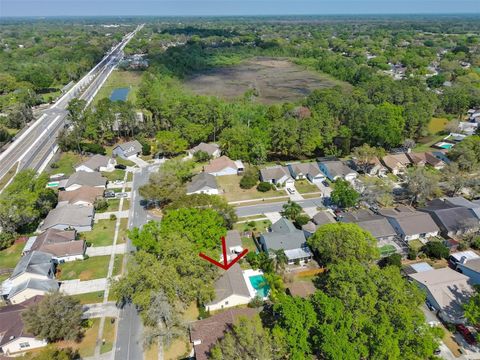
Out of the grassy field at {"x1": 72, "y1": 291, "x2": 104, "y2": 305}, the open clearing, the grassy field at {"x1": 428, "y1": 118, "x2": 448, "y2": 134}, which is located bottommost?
the open clearing

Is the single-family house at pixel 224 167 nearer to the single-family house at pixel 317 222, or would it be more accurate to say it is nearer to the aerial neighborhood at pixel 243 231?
the aerial neighborhood at pixel 243 231

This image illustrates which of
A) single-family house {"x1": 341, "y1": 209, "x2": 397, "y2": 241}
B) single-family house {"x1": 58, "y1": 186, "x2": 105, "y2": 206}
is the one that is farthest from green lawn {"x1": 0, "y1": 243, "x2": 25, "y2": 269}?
single-family house {"x1": 341, "y1": 209, "x2": 397, "y2": 241}

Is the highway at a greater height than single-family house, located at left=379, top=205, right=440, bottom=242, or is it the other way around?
single-family house, located at left=379, top=205, right=440, bottom=242

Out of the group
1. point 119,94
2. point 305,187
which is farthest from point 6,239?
point 119,94

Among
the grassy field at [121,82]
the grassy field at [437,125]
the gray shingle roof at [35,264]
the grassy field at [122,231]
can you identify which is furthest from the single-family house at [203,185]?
the grassy field at [121,82]

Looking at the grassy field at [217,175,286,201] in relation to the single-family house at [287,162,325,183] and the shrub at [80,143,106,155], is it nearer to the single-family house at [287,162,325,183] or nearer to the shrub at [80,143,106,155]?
the single-family house at [287,162,325,183]

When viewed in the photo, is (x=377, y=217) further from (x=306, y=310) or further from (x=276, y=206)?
(x=306, y=310)
